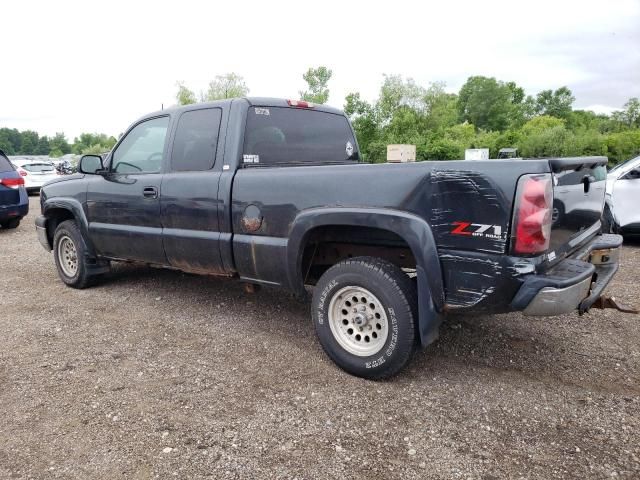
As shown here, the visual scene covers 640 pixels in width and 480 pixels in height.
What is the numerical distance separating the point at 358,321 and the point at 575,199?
1.59m

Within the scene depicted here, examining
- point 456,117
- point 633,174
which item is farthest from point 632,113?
point 633,174

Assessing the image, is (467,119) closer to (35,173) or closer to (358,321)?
(35,173)

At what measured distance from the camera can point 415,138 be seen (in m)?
35.6

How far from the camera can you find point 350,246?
3.71 meters

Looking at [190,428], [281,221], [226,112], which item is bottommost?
[190,428]

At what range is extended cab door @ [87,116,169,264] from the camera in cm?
455

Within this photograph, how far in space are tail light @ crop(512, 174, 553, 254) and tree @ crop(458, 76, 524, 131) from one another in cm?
8958

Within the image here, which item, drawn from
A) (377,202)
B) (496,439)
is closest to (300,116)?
(377,202)

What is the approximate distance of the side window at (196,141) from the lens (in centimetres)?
418

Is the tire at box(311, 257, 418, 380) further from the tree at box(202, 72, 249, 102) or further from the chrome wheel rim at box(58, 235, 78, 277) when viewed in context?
the tree at box(202, 72, 249, 102)

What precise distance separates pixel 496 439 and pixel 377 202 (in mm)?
1506

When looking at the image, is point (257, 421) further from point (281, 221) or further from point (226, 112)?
point (226, 112)

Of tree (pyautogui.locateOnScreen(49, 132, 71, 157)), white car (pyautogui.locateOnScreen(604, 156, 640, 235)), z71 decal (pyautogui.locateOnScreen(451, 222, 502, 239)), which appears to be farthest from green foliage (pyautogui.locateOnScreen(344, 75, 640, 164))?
tree (pyautogui.locateOnScreen(49, 132, 71, 157))

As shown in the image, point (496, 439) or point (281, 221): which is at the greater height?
point (281, 221)
